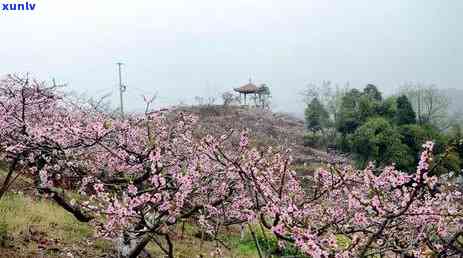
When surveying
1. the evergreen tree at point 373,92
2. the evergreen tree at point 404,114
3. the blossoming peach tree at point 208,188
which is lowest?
the evergreen tree at point 404,114

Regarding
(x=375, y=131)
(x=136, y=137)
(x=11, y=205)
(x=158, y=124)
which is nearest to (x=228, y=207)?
(x=136, y=137)

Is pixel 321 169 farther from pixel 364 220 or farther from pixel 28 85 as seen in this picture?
pixel 28 85

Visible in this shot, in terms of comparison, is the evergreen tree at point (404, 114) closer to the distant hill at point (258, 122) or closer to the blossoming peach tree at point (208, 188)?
the distant hill at point (258, 122)

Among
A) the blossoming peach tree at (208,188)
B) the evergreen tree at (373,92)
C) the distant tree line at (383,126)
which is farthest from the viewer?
the evergreen tree at (373,92)

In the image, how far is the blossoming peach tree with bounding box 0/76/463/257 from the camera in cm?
354

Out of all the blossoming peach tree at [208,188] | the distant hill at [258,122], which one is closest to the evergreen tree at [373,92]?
the distant hill at [258,122]

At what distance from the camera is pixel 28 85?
8.77 metres

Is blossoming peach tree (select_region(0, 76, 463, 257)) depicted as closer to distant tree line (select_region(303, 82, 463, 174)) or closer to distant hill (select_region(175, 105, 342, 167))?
distant tree line (select_region(303, 82, 463, 174))

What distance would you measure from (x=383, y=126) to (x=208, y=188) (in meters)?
28.4

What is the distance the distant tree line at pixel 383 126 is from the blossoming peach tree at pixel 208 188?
20019mm

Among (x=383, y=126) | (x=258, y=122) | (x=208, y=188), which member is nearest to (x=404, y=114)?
(x=383, y=126)

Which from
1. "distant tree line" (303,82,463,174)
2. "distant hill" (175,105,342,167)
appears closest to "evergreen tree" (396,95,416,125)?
"distant tree line" (303,82,463,174)

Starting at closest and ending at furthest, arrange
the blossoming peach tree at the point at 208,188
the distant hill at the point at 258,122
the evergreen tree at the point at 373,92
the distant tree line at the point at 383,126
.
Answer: the blossoming peach tree at the point at 208,188
the distant tree line at the point at 383,126
the evergreen tree at the point at 373,92
the distant hill at the point at 258,122

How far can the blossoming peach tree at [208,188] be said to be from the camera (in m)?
3.54
